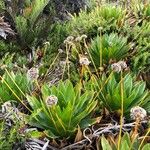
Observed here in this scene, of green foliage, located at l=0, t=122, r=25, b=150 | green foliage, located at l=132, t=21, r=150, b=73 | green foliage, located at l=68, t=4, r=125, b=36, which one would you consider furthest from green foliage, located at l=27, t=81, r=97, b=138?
green foliage, located at l=68, t=4, r=125, b=36

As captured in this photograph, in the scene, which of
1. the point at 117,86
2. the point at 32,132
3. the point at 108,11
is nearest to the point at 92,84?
the point at 117,86

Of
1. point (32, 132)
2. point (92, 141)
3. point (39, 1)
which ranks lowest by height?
point (92, 141)

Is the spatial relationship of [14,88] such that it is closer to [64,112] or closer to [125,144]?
[64,112]

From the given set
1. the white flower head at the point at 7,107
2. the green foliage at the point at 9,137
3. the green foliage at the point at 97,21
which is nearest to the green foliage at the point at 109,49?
the green foliage at the point at 97,21

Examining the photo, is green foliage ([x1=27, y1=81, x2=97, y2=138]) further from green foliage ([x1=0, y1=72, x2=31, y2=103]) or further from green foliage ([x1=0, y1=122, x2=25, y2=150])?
green foliage ([x1=0, y1=72, x2=31, y2=103])

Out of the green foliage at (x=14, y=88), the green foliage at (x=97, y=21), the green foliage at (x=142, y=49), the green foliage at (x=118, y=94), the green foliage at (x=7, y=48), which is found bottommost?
the green foliage at (x=142, y=49)

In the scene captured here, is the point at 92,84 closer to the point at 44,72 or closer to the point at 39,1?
the point at 44,72

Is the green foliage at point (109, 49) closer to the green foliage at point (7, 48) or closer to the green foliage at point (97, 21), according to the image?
the green foliage at point (97, 21)
